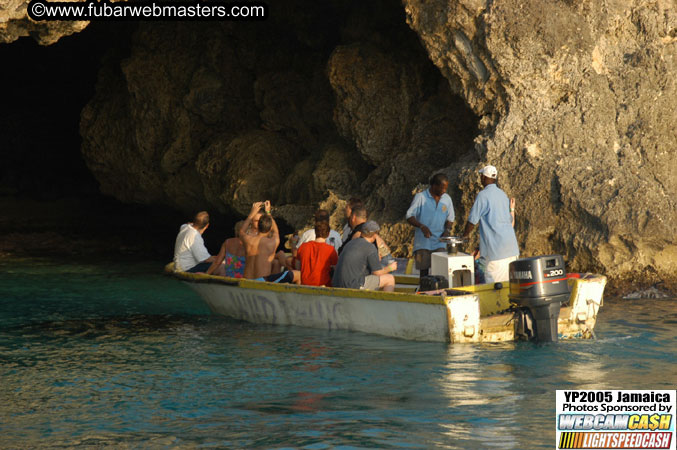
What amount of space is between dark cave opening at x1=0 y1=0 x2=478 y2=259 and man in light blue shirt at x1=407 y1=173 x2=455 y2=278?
7574 millimetres

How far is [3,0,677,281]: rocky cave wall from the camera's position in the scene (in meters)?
13.0

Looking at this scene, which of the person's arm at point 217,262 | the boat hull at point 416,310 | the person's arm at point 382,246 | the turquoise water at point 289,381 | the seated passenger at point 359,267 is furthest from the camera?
the person's arm at point 217,262

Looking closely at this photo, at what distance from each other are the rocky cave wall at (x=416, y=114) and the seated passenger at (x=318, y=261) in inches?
147

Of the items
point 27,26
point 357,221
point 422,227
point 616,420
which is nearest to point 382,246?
point 422,227

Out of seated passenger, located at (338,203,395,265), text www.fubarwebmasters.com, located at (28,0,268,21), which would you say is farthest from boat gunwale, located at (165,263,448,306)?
text www.fubarwebmasters.com, located at (28,0,268,21)

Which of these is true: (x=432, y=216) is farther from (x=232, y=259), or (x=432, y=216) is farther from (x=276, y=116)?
(x=276, y=116)

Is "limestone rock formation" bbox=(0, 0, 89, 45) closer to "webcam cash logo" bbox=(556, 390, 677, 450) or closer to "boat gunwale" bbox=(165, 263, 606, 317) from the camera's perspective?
"boat gunwale" bbox=(165, 263, 606, 317)

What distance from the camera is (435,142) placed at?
15.5m

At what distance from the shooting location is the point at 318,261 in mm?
10359

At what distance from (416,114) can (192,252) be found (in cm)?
556

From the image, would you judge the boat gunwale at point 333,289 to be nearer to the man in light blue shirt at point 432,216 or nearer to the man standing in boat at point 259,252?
the man standing in boat at point 259,252

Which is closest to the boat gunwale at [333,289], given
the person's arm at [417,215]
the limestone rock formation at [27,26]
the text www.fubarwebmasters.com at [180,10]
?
the person's arm at [417,215]

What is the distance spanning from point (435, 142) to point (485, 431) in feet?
30.7

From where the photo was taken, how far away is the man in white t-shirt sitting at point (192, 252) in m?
11.9
